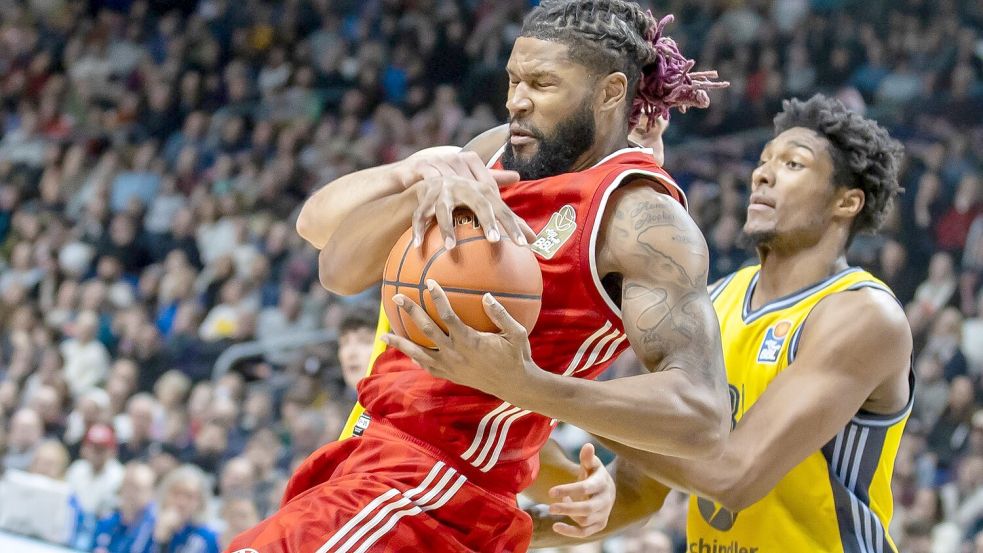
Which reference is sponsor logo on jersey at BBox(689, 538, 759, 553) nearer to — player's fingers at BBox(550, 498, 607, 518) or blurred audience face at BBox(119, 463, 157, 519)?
player's fingers at BBox(550, 498, 607, 518)

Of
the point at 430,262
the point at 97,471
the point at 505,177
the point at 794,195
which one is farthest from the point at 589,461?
the point at 97,471

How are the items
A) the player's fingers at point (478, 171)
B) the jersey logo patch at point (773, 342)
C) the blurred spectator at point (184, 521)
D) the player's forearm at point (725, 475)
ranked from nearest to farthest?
the player's fingers at point (478, 171) → the player's forearm at point (725, 475) → the jersey logo patch at point (773, 342) → the blurred spectator at point (184, 521)

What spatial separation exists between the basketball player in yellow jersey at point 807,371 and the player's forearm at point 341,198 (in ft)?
3.00

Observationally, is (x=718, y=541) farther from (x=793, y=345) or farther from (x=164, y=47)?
(x=164, y=47)

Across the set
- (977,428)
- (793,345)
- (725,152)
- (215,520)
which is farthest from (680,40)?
(793,345)

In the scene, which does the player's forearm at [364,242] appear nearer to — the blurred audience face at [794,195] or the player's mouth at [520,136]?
the player's mouth at [520,136]

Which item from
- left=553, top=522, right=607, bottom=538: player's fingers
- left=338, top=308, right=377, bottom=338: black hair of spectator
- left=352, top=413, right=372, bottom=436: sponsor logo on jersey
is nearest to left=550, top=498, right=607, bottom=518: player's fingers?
left=553, top=522, right=607, bottom=538: player's fingers

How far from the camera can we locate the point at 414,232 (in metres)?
2.68

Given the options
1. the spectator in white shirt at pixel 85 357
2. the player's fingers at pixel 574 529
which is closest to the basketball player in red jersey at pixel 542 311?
the player's fingers at pixel 574 529

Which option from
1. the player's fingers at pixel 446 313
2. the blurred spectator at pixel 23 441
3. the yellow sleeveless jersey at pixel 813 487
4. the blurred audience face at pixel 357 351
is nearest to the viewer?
the player's fingers at pixel 446 313

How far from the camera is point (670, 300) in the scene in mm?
2787

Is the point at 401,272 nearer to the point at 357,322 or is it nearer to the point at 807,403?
the point at 807,403

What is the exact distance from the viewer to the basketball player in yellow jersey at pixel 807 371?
3.37 metres

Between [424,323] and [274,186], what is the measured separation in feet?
33.7
